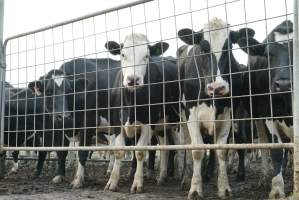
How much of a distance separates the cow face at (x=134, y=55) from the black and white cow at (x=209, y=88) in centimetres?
61

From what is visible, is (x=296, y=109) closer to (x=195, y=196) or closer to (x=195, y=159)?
(x=195, y=196)

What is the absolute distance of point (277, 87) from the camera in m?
5.45

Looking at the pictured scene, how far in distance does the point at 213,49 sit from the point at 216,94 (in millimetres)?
685

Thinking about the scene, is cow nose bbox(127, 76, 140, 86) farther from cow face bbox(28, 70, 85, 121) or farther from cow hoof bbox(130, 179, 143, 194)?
cow face bbox(28, 70, 85, 121)

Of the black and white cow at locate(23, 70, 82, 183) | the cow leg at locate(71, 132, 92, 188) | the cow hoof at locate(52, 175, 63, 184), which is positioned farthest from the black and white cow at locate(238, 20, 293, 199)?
the cow hoof at locate(52, 175, 63, 184)

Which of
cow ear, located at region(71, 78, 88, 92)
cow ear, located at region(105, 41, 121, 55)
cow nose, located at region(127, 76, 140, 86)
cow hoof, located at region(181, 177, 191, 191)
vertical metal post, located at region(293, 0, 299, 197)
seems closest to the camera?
vertical metal post, located at region(293, 0, 299, 197)

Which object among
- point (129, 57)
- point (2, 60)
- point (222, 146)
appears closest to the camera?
point (222, 146)

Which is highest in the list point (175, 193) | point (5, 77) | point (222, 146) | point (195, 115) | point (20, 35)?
point (20, 35)

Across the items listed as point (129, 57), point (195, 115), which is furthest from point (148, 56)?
point (195, 115)

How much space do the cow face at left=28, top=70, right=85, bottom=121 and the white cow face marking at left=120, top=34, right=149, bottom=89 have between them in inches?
54.5

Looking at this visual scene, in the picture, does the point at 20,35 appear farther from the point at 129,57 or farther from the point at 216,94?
the point at 216,94

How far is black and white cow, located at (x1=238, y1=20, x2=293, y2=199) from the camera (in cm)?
548

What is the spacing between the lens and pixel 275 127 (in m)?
6.14

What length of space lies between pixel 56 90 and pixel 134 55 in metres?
2.51
